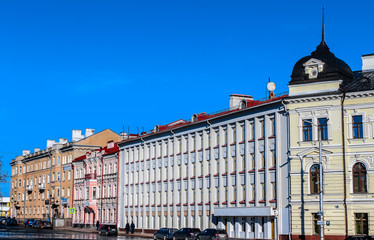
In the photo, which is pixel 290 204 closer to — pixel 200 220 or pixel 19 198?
pixel 200 220

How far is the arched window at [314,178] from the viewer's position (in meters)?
52.7

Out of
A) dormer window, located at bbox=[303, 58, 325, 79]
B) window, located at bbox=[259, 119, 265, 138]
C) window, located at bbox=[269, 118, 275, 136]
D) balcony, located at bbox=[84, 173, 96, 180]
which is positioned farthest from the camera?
balcony, located at bbox=[84, 173, 96, 180]

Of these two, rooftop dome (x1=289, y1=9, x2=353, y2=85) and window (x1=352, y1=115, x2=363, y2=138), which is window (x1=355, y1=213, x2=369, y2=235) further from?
rooftop dome (x1=289, y1=9, x2=353, y2=85)

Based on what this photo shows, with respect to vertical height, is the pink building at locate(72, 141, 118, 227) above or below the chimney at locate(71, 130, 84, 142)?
below

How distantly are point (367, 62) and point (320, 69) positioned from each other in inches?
277

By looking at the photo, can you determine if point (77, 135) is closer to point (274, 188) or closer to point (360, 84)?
point (274, 188)

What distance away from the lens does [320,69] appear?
5353 cm

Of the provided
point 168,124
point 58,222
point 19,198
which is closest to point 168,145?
point 168,124

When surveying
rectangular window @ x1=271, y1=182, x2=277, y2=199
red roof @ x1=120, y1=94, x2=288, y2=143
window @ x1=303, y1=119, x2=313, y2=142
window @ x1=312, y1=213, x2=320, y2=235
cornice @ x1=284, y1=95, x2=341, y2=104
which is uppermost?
red roof @ x1=120, y1=94, x2=288, y2=143

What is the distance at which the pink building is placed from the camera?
304ft

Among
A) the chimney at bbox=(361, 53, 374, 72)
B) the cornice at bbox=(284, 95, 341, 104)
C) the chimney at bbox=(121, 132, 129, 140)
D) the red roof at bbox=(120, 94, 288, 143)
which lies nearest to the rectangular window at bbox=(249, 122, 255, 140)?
the red roof at bbox=(120, 94, 288, 143)

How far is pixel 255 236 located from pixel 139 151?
3009 centimetres

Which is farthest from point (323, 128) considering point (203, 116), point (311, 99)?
point (203, 116)

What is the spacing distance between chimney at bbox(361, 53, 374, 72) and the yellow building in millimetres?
2594
